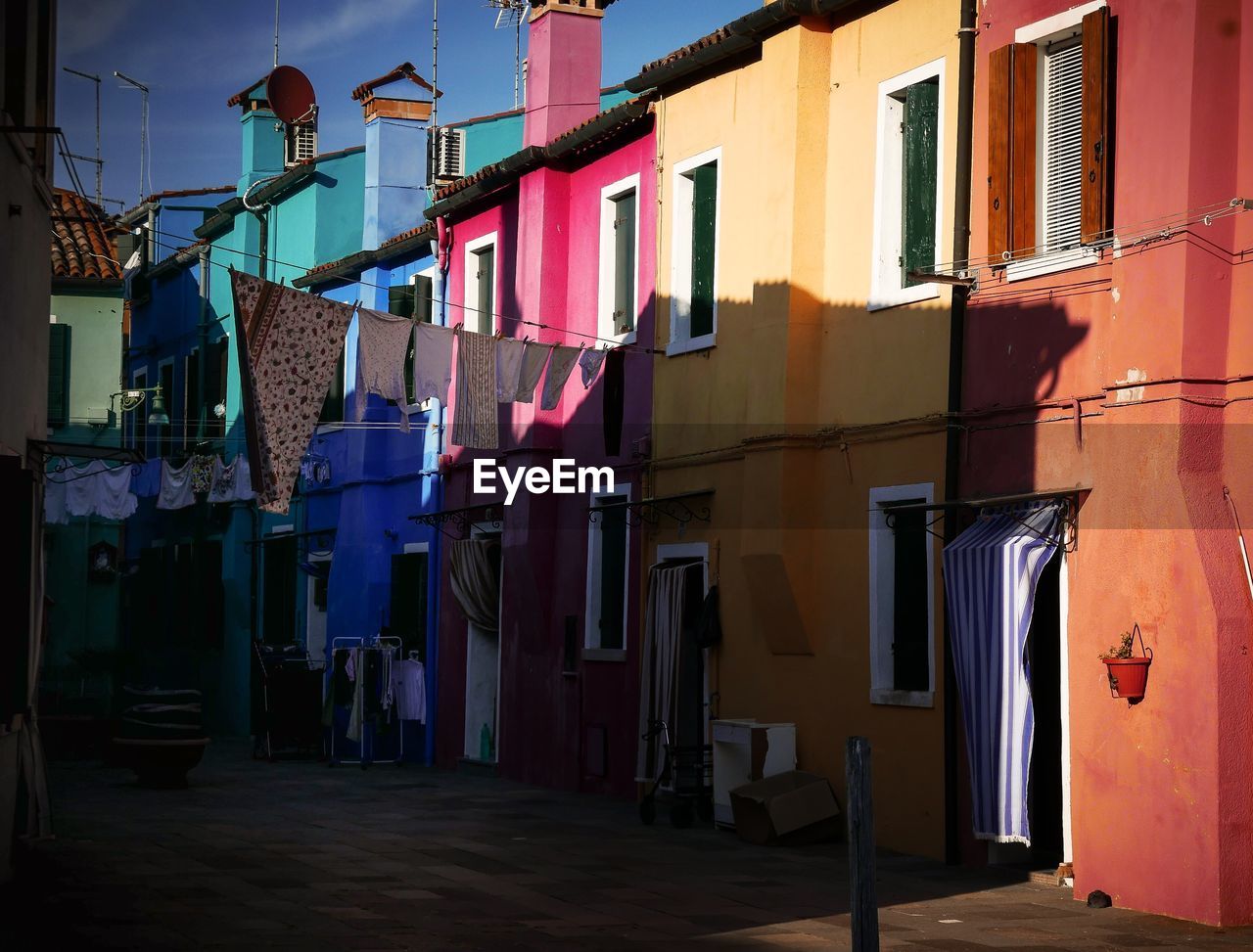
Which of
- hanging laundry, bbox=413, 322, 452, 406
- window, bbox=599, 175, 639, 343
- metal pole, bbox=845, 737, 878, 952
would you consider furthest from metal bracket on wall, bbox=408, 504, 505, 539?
metal pole, bbox=845, 737, 878, 952

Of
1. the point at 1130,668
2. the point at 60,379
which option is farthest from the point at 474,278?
the point at 1130,668

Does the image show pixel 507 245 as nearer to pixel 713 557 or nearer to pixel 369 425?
pixel 369 425

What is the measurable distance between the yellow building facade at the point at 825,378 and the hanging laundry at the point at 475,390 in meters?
2.11

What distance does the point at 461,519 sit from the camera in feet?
76.3

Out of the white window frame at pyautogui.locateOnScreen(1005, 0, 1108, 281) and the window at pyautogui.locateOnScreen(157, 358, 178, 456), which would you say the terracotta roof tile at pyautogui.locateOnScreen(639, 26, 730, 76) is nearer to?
the white window frame at pyautogui.locateOnScreen(1005, 0, 1108, 281)

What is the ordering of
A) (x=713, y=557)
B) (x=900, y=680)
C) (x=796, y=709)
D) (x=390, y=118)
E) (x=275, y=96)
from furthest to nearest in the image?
(x=275, y=96) → (x=390, y=118) → (x=713, y=557) → (x=796, y=709) → (x=900, y=680)

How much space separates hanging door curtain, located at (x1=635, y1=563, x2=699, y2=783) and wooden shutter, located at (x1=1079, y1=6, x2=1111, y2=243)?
653cm

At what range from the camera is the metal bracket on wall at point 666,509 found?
699 inches

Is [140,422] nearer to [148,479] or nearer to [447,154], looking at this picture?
[148,479]

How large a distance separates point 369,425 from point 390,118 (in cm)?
528

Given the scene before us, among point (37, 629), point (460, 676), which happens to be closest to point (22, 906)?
point (37, 629)

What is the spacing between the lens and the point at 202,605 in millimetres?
32094

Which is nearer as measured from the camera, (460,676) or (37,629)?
(37,629)

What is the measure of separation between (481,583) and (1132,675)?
12.1 metres
